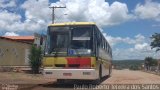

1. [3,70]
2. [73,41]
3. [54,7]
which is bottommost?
[3,70]

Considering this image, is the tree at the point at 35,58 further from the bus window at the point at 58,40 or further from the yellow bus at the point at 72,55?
the yellow bus at the point at 72,55

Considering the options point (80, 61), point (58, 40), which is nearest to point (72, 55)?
point (80, 61)

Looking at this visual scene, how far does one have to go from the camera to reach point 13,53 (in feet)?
146

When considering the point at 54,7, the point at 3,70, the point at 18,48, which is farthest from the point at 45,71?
the point at 54,7

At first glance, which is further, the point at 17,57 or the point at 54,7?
the point at 54,7

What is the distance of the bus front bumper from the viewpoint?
21.8 meters

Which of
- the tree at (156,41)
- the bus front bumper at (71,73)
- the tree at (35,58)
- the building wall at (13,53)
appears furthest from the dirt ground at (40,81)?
the tree at (156,41)

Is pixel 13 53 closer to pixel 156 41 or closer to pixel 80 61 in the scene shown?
pixel 80 61

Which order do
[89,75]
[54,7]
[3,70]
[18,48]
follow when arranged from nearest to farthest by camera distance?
1. [89,75]
2. [3,70]
3. [18,48]
4. [54,7]

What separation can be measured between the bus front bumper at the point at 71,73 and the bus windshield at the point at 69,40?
946 mm

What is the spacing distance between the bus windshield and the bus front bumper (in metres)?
0.95

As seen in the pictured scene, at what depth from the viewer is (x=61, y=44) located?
2219cm

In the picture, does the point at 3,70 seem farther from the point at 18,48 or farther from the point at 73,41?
the point at 73,41

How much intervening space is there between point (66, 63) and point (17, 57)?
80.8 ft
